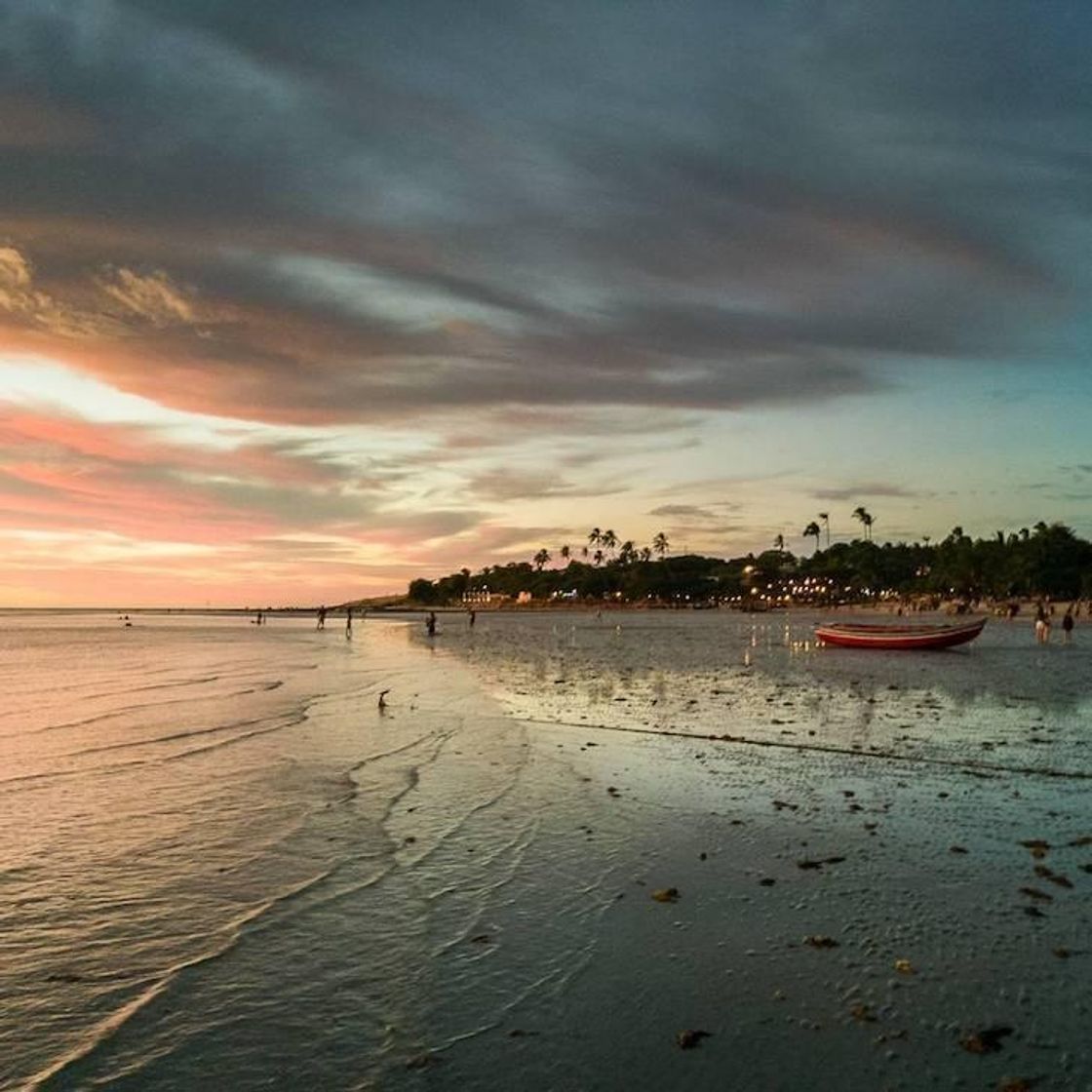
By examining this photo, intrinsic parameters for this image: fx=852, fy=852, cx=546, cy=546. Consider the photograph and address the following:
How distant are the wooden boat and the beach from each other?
39980 mm

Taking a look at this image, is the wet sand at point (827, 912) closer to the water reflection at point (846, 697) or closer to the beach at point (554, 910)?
the beach at point (554, 910)

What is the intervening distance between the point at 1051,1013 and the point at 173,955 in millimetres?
8750

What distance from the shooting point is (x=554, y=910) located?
10523 millimetres

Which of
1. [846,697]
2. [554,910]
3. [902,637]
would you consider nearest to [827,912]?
[554,910]

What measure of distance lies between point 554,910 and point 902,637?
2389 inches

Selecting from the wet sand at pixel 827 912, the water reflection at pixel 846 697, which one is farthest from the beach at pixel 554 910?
the water reflection at pixel 846 697

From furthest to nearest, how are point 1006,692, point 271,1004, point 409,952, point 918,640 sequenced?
point 918,640 → point 1006,692 → point 409,952 → point 271,1004

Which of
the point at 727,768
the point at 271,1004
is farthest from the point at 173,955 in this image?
the point at 727,768

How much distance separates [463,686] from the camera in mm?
41250

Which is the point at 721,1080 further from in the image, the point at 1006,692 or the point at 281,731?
the point at 1006,692

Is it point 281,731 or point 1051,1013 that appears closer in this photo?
point 1051,1013

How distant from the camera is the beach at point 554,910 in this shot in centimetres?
711

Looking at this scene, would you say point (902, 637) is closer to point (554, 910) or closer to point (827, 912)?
point (827, 912)

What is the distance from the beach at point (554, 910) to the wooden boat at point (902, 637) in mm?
39980
